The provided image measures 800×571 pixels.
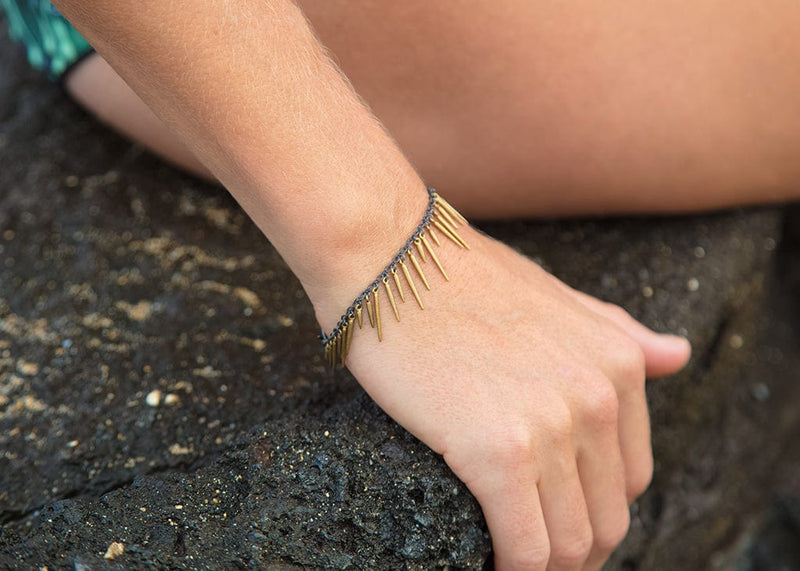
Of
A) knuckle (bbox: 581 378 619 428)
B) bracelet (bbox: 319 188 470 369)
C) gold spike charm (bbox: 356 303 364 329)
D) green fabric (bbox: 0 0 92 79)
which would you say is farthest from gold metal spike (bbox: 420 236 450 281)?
green fabric (bbox: 0 0 92 79)

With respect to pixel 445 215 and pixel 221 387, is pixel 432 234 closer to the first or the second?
pixel 445 215

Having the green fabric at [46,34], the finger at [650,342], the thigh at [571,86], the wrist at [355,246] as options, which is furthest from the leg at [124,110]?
the finger at [650,342]

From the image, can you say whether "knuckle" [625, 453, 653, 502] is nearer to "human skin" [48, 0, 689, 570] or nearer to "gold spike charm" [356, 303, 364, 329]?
"human skin" [48, 0, 689, 570]

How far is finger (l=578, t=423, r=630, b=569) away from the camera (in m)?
1.02

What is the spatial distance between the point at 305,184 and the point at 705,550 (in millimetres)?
1325

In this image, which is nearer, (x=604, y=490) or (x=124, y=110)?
(x=604, y=490)

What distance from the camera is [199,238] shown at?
1.34 m

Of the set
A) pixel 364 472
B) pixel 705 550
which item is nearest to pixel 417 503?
pixel 364 472

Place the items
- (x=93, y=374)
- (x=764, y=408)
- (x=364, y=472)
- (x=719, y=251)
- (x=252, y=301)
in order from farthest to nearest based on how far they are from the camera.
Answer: (x=764, y=408) < (x=719, y=251) < (x=252, y=301) < (x=93, y=374) < (x=364, y=472)

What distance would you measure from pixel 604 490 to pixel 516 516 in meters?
0.16

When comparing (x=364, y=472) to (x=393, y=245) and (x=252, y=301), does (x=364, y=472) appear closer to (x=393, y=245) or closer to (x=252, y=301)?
(x=393, y=245)

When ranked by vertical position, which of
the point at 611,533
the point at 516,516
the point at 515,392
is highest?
the point at 515,392

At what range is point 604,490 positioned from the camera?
3.44 feet

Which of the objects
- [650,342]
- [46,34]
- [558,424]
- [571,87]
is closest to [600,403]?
[558,424]
